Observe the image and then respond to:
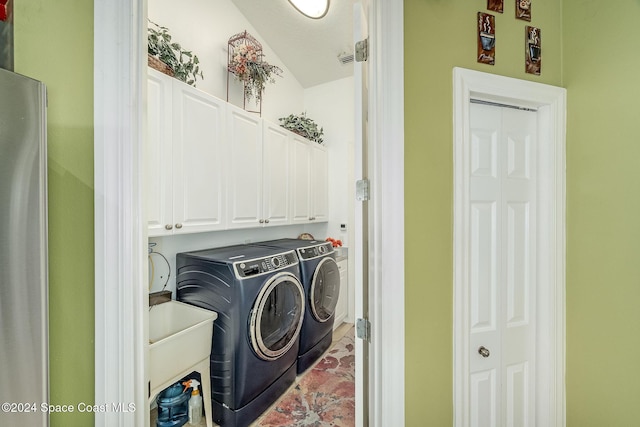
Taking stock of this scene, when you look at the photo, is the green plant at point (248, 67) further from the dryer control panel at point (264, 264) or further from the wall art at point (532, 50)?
the wall art at point (532, 50)

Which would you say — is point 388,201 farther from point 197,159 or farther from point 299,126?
point 299,126

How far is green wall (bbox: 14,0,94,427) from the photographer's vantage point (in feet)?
2.17

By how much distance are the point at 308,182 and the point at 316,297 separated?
1.35 metres

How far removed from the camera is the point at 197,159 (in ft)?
6.09

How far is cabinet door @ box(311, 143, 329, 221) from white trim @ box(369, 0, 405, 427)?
2.31 meters

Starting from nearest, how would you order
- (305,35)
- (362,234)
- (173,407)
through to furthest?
(362,234) < (173,407) < (305,35)

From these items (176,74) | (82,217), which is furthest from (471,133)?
(176,74)

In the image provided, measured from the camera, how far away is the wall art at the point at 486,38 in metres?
1.08

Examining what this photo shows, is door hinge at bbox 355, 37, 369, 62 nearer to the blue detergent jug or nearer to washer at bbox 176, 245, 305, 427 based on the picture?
washer at bbox 176, 245, 305, 427

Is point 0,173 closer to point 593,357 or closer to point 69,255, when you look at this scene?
point 69,255

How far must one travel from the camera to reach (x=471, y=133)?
1.13m

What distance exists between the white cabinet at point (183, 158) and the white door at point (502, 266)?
1.67m

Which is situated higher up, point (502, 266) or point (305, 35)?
point (305, 35)

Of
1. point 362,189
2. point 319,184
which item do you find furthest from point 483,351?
point 319,184
